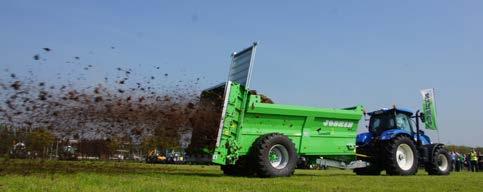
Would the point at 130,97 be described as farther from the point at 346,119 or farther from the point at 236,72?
the point at 346,119

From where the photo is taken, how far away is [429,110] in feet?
67.3

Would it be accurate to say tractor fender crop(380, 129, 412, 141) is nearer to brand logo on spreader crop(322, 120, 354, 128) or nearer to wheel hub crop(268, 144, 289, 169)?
brand logo on spreader crop(322, 120, 354, 128)

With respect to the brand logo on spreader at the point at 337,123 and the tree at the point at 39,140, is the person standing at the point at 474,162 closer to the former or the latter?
the brand logo on spreader at the point at 337,123

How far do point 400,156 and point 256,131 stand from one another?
258 inches

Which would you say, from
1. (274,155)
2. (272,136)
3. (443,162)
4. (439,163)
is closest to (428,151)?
(439,163)

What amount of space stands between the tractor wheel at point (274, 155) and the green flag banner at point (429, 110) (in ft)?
26.4

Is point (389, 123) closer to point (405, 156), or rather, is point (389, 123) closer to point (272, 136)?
point (405, 156)

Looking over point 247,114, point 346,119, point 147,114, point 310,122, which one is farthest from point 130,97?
point 346,119

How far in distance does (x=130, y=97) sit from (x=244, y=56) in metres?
3.53

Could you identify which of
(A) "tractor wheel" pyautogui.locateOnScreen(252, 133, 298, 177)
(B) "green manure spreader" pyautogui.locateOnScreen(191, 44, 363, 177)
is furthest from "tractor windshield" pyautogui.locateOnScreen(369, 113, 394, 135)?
(A) "tractor wheel" pyautogui.locateOnScreen(252, 133, 298, 177)

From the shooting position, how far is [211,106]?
14.1 metres

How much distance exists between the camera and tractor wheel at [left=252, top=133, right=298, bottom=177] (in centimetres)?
1341

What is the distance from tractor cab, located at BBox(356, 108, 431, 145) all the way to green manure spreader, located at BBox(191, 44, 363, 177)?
3.42 m

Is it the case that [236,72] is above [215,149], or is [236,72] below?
above
